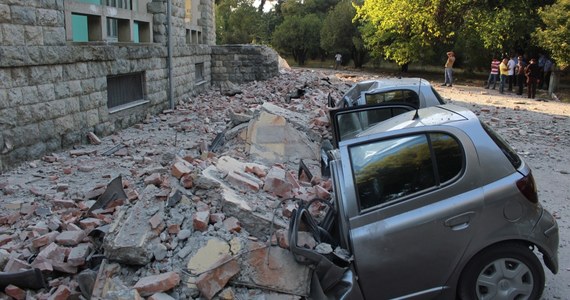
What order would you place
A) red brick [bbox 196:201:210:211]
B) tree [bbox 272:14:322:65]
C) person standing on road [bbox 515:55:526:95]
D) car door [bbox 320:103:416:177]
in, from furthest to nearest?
1. tree [bbox 272:14:322:65]
2. person standing on road [bbox 515:55:526:95]
3. car door [bbox 320:103:416:177]
4. red brick [bbox 196:201:210:211]

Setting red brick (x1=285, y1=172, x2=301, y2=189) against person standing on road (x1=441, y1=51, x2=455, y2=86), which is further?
person standing on road (x1=441, y1=51, x2=455, y2=86)

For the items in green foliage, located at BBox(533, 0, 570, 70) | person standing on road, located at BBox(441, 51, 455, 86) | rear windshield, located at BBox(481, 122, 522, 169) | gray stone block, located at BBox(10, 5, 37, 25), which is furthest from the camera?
person standing on road, located at BBox(441, 51, 455, 86)

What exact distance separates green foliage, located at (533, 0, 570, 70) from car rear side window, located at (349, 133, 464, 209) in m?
17.2

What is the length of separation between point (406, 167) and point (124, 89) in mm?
9281

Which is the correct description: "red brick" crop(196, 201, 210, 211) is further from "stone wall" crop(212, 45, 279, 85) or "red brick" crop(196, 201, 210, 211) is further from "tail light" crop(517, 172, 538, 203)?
"stone wall" crop(212, 45, 279, 85)

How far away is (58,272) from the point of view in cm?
430

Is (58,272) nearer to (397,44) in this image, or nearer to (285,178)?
(285,178)

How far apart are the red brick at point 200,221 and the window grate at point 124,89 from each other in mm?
7390

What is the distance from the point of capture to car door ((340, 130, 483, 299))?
3.81 metres

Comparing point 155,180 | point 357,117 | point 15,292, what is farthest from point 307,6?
point 15,292

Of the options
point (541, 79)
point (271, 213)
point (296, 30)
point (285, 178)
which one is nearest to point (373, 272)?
point (271, 213)

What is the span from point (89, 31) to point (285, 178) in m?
6.90

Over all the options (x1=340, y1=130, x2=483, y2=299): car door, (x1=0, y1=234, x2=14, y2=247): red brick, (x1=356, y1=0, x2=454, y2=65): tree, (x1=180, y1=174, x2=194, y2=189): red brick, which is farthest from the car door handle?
(x1=356, y1=0, x2=454, y2=65): tree

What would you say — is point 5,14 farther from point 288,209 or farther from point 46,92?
point 288,209
